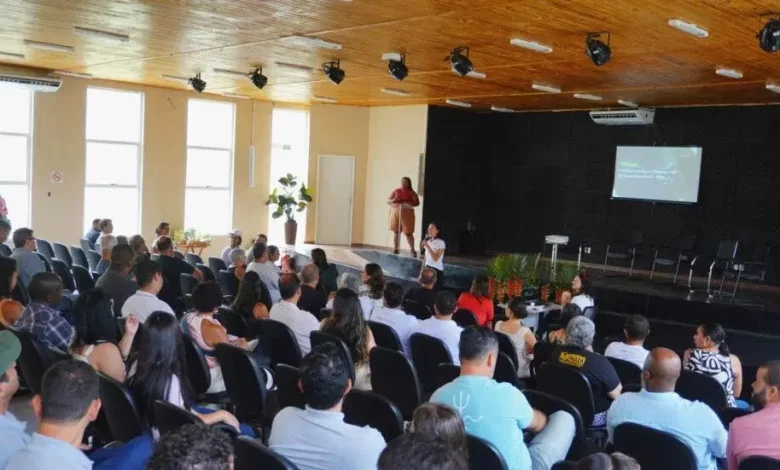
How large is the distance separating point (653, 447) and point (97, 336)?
2779 mm

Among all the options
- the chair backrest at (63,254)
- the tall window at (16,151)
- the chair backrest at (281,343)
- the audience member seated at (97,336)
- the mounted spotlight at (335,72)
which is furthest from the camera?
the tall window at (16,151)

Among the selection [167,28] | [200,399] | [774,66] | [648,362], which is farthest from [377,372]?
[774,66]

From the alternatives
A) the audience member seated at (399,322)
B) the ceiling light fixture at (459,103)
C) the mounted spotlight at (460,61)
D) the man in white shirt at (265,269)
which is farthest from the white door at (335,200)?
the audience member seated at (399,322)

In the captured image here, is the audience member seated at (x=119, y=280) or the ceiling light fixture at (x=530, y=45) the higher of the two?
the ceiling light fixture at (x=530, y=45)

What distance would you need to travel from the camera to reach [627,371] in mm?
5039

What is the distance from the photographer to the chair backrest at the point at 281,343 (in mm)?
5082

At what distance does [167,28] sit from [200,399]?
4838 mm

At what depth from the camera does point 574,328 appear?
475 centimetres

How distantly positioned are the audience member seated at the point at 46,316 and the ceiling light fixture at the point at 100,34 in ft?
15.2

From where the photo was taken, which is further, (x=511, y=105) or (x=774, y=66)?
(x=511, y=105)

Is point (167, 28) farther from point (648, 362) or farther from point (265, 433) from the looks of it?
point (648, 362)

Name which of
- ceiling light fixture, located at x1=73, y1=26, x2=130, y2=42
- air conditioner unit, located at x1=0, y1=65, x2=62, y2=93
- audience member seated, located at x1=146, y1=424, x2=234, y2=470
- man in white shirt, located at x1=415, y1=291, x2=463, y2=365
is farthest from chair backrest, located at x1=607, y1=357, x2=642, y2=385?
air conditioner unit, located at x1=0, y1=65, x2=62, y2=93

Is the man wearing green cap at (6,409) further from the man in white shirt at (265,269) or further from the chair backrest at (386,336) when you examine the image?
the man in white shirt at (265,269)

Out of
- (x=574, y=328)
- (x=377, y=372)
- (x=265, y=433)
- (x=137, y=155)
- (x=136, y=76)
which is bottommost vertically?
(x=265, y=433)
